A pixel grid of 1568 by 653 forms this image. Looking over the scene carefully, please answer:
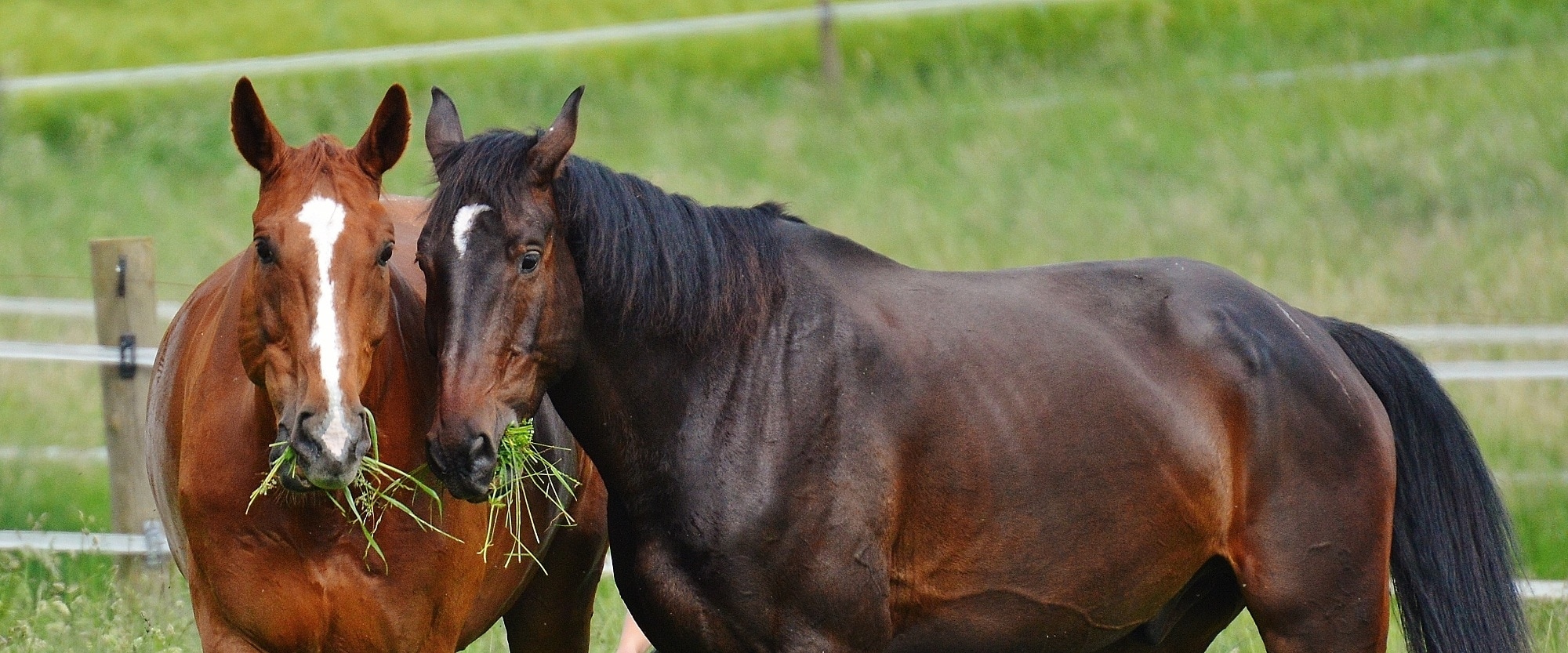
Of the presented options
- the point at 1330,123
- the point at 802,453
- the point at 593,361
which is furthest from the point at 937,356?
the point at 1330,123

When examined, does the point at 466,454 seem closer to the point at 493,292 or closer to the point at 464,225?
the point at 493,292

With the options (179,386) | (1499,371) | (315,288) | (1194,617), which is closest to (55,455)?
(179,386)

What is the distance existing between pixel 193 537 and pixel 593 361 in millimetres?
1038

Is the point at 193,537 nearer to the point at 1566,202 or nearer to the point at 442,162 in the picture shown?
the point at 442,162

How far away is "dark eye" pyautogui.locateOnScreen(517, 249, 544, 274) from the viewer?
3.32 meters

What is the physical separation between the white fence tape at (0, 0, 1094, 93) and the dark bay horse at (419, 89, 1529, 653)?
1207cm

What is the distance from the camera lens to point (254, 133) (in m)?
3.52

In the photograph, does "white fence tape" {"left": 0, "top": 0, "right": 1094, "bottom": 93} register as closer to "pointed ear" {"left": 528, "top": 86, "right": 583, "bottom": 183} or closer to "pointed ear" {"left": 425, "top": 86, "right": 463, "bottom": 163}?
"pointed ear" {"left": 425, "top": 86, "right": 463, "bottom": 163}

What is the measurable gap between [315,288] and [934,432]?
1503mm

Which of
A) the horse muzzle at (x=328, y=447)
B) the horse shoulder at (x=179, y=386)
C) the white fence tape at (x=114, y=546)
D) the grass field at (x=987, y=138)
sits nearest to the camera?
the horse muzzle at (x=328, y=447)

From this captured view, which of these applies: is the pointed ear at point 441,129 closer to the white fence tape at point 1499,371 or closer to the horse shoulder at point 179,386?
the horse shoulder at point 179,386

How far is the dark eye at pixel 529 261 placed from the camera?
3316 mm

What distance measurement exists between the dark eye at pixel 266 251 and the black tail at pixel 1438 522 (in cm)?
289

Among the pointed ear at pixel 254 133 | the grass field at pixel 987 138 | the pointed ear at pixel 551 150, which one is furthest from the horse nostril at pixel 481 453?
the grass field at pixel 987 138
